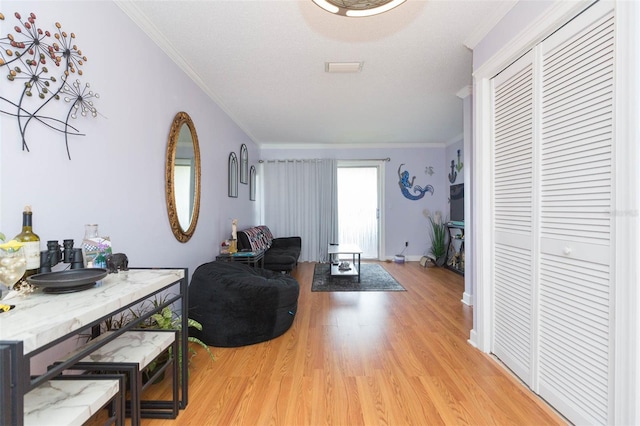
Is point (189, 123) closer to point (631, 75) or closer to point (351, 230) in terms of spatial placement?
point (631, 75)

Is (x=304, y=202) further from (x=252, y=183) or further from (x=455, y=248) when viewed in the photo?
(x=455, y=248)

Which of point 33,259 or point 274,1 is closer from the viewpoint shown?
point 33,259

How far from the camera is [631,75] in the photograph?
1.13 meters

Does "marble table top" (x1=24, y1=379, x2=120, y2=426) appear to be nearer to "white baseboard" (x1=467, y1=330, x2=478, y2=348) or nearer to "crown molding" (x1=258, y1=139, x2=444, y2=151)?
"white baseboard" (x1=467, y1=330, x2=478, y2=348)

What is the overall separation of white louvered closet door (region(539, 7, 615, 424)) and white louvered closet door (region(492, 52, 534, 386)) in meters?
0.11

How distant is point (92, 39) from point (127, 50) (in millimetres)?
293

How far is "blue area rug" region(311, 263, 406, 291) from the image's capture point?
3.93m

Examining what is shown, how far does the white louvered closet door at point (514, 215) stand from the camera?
1.73m

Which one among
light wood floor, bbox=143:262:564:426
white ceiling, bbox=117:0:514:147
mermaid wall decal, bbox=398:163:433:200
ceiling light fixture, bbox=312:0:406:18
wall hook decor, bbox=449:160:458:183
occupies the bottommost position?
light wood floor, bbox=143:262:564:426

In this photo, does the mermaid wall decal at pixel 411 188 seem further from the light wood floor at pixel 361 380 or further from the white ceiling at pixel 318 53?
the light wood floor at pixel 361 380

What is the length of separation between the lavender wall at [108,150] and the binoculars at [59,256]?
5.8 inches

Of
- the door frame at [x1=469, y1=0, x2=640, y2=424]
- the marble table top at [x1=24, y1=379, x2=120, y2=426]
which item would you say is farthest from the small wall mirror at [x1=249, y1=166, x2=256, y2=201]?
the door frame at [x1=469, y1=0, x2=640, y2=424]

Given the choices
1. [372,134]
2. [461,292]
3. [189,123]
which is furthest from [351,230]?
[189,123]

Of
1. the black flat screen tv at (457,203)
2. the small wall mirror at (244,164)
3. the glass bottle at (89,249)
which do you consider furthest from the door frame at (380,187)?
the glass bottle at (89,249)
